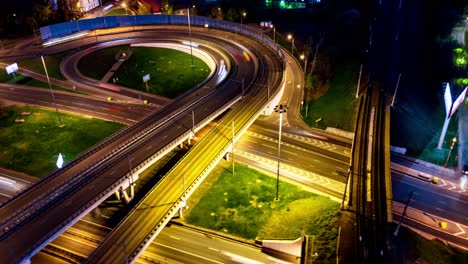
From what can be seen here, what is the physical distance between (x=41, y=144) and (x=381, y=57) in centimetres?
10575

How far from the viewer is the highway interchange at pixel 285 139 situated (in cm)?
7081

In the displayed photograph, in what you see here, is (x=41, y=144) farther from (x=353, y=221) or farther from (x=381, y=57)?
(x=381, y=57)

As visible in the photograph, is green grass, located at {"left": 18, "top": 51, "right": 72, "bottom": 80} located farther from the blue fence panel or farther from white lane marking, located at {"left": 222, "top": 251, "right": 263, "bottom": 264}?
white lane marking, located at {"left": 222, "top": 251, "right": 263, "bottom": 264}

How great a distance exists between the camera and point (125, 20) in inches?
5522

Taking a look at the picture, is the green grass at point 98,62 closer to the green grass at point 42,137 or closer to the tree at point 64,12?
the green grass at point 42,137

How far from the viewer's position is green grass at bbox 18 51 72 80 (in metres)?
108

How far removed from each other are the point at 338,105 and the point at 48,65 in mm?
89948

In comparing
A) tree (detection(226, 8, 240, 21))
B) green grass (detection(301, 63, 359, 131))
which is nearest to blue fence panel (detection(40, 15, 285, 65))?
tree (detection(226, 8, 240, 21))

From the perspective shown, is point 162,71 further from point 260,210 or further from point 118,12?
point 118,12

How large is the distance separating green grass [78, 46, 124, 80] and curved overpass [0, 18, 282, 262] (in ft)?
121

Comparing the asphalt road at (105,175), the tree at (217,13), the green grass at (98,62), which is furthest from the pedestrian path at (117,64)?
the tree at (217,13)

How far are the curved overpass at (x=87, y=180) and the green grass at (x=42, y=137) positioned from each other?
11.5 meters

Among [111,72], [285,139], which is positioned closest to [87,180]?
[285,139]

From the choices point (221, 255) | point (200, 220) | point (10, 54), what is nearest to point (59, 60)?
point (10, 54)
